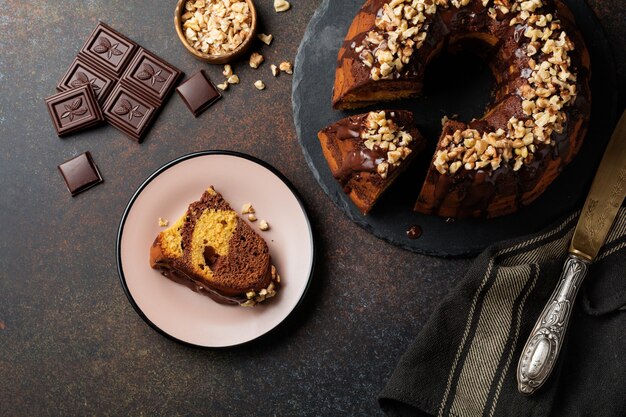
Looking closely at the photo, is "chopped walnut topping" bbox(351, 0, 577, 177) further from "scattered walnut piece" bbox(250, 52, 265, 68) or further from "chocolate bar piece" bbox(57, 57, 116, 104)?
"chocolate bar piece" bbox(57, 57, 116, 104)

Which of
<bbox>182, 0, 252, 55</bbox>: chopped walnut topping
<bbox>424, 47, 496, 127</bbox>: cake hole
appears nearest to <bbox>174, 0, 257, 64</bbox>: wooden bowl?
<bbox>182, 0, 252, 55</bbox>: chopped walnut topping

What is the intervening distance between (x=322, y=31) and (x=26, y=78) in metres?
1.24

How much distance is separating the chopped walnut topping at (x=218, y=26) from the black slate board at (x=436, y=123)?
0.86 ft

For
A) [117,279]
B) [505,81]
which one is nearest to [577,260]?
[505,81]

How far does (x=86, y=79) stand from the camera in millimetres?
2547

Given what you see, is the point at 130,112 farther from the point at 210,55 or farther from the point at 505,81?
the point at 505,81

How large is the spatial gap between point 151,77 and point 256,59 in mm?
432

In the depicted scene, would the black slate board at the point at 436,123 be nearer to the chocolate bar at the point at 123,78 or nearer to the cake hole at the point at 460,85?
the cake hole at the point at 460,85

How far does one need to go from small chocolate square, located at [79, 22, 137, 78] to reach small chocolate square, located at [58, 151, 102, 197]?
373mm

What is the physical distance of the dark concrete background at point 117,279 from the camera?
2475mm

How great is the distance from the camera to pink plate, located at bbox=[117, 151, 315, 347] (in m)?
2.40

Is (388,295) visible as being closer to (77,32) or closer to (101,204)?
(101,204)

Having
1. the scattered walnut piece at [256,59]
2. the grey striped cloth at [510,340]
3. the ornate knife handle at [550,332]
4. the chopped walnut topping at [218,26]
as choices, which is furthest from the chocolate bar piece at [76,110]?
the ornate knife handle at [550,332]

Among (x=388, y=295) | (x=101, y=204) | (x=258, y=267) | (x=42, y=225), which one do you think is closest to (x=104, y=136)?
(x=101, y=204)
